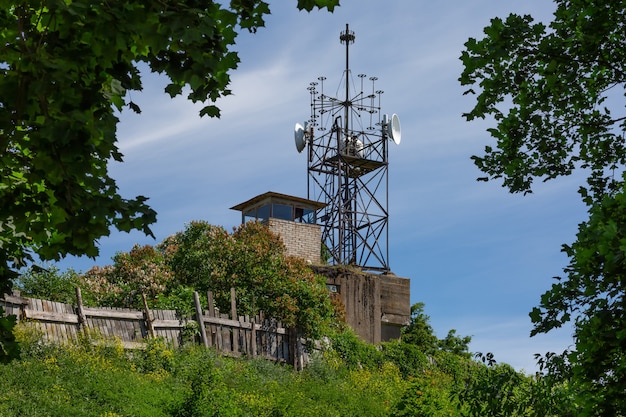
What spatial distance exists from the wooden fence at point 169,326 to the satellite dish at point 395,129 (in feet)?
48.5

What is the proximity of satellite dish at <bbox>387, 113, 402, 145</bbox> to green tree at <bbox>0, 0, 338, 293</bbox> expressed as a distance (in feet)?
107

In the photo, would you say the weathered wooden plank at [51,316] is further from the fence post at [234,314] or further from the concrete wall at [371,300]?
the concrete wall at [371,300]

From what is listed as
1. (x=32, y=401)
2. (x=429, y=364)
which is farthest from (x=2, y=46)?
(x=429, y=364)

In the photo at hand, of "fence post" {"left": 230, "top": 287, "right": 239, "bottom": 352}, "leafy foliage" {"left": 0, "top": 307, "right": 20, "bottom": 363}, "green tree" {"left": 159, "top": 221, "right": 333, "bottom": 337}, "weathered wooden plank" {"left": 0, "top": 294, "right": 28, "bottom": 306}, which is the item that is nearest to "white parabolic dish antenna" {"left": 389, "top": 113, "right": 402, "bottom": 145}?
"green tree" {"left": 159, "top": 221, "right": 333, "bottom": 337}

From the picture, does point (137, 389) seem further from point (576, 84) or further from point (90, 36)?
point (90, 36)

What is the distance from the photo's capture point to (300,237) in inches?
1359

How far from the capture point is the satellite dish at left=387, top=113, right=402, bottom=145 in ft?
125

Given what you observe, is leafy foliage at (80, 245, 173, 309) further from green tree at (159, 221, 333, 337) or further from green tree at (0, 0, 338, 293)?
green tree at (0, 0, 338, 293)

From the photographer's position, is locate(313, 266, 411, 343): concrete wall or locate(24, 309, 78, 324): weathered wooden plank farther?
locate(313, 266, 411, 343): concrete wall

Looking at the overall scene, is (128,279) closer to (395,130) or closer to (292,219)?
(292,219)

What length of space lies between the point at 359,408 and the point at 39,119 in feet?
47.9

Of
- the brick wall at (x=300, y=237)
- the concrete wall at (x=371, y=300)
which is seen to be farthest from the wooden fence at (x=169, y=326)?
the brick wall at (x=300, y=237)

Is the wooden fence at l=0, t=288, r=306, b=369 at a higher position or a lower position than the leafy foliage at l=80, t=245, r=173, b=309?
lower

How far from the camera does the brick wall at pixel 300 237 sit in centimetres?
3403
